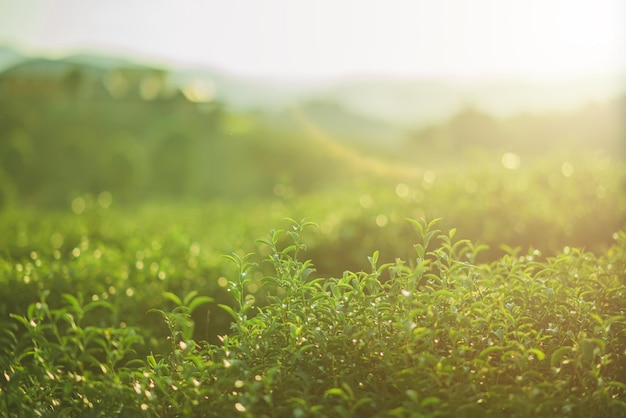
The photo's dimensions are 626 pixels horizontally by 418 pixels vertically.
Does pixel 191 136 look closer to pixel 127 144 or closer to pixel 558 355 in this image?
pixel 127 144

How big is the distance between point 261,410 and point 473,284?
1.27 m

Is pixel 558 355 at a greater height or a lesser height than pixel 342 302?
lesser

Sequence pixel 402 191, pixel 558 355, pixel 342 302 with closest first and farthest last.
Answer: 1. pixel 558 355
2. pixel 342 302
3. pixel 402 191

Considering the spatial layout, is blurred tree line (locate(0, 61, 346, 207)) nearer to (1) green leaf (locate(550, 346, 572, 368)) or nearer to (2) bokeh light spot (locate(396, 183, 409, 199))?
(2) bokeh light spot (locate(396, 183, 409, 199))

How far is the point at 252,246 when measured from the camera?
723 cm

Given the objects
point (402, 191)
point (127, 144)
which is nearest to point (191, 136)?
point (127, 144)

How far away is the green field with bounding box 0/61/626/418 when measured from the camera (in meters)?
2.72

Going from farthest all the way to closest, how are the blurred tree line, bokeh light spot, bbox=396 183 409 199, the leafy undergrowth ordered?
1. the blurred tree line
2. bokeh light spot, bbox=396 183 409 199
3. the leafy undergrowth

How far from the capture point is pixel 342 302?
3012 mm

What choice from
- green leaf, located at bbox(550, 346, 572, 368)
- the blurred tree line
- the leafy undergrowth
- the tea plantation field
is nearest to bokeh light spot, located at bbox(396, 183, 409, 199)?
the tea plantation field

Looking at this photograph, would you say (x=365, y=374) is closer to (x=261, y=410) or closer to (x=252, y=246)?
(x=261, y=410)

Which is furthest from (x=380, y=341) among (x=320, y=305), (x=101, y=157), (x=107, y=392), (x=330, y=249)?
(x=101, y=157)

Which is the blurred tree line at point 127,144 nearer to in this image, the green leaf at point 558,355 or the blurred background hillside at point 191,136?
the blurred background hillside at point 191,136

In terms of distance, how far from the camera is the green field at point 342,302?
272 centimetres
